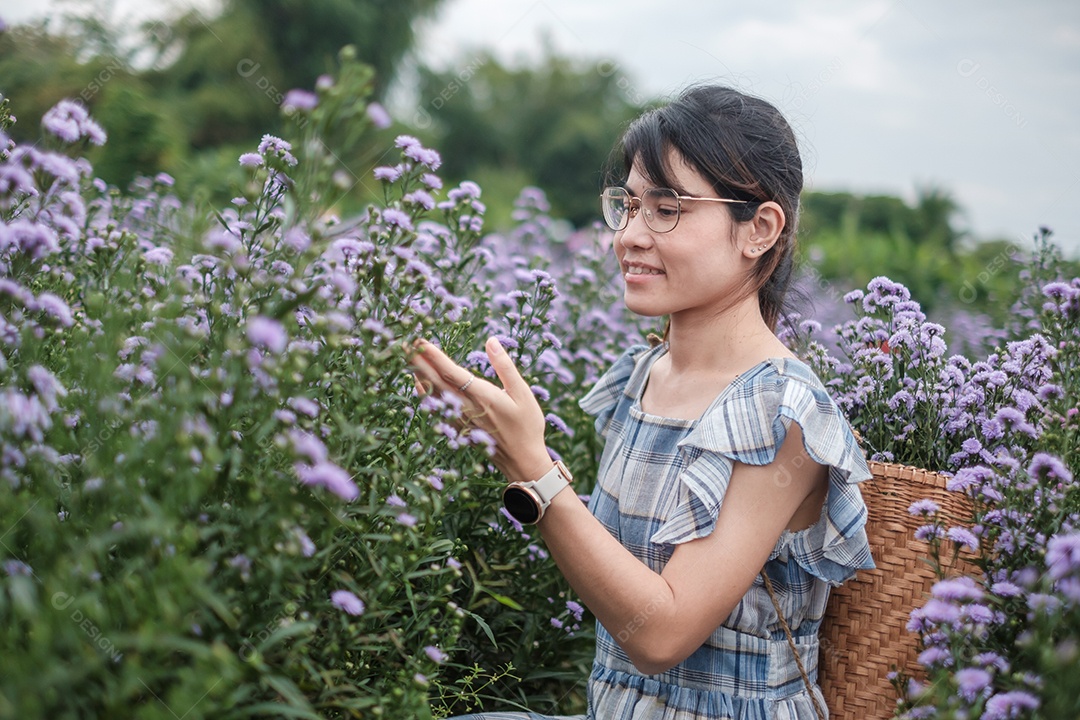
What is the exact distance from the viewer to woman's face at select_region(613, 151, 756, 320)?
2.13 metres

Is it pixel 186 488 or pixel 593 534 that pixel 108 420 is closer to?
pixel 186 488

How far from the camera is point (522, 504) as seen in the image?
1.87 meters

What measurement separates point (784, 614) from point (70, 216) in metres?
1.96

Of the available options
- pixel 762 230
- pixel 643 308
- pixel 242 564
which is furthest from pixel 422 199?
pixel 242 564

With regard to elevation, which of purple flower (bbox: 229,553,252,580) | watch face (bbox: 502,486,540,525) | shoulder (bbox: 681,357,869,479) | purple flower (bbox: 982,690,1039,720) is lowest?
purple flower (bbox: 229,553,252,580)

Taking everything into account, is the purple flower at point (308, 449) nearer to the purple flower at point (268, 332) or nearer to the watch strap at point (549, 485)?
the purple flower at point (268, 332)

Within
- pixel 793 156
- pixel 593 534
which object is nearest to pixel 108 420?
pixel 593 534

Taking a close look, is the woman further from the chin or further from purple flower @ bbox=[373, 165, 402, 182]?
purple flower @ bbox=[373, 165, 402, 182]

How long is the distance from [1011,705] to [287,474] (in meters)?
1.22

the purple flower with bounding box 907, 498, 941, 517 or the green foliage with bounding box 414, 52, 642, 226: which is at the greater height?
the green foliage with bounding box 414, 52, 642, 226

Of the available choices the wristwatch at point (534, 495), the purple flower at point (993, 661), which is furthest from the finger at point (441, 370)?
the purple flower at point (993, 661)

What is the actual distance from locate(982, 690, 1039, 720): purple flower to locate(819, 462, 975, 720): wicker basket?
30.0 inches

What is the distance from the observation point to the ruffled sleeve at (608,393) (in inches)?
106

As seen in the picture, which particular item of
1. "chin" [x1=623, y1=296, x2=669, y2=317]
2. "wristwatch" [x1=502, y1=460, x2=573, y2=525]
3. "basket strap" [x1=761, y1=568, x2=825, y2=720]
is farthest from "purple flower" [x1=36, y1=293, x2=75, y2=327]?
"basket strap" [x1=761, y1=568, x2=825, y2=720]
